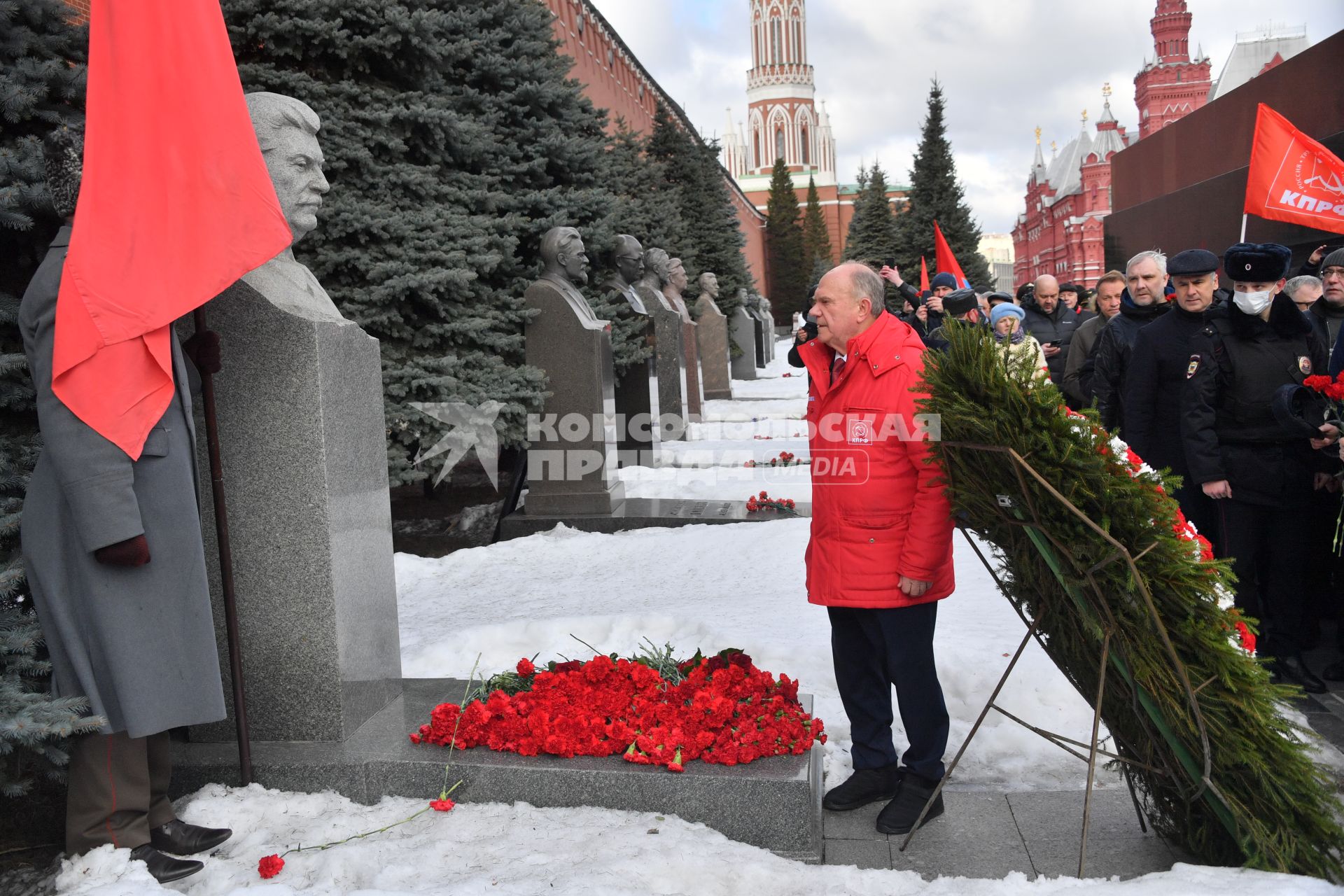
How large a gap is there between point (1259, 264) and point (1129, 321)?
4.78 feet

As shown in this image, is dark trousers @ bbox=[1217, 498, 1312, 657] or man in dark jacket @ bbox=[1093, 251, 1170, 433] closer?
dark trousers @ bbox=[1217, 498, 1312, 657]

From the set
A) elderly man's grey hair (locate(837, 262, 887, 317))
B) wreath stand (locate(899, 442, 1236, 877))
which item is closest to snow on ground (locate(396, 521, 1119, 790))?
wreath stand (locate(899, 442, 1236, 877))

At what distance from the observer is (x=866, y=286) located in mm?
3523

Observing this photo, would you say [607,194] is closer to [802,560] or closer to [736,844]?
[802,560]

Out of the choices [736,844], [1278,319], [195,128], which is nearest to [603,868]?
[736,844]

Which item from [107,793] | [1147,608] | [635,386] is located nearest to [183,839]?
[107,793]

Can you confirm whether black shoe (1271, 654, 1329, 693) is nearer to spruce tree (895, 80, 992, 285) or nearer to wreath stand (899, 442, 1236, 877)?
wreath stand (899, 442, 1236, 877)

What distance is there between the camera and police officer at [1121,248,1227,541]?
16.8ft

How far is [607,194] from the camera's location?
472 inches

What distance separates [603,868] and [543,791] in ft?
1.68

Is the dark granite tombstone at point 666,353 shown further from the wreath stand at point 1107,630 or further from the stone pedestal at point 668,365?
the wreath stand at point 1107,630

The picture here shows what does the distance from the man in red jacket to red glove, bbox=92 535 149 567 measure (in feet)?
6.50

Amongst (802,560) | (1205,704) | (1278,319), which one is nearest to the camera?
(1205,704)

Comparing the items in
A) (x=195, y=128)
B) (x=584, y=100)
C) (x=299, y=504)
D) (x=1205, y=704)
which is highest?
(x=584, y=100)
